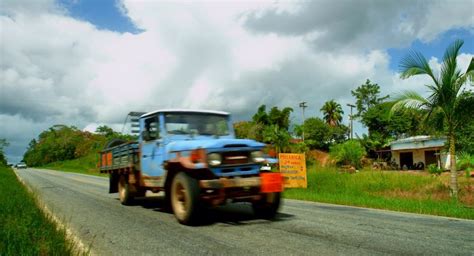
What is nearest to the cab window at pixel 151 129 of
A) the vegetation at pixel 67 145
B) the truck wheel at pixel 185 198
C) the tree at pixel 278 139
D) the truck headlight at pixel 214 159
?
the truck wheel at pixel 185 198

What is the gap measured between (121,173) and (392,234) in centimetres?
823

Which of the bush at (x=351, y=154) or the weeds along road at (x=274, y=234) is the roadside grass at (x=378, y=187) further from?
the bush at (x=351, y=154)

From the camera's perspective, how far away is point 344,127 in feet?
225

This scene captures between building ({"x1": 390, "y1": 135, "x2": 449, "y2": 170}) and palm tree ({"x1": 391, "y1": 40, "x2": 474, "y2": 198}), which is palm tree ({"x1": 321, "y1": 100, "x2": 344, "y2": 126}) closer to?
building ({"x1": 390, "y1": 135, "x2": 449, "y2": 170})

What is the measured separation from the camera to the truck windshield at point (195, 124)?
385 inches

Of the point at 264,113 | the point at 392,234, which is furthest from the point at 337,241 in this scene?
the point at 264,113

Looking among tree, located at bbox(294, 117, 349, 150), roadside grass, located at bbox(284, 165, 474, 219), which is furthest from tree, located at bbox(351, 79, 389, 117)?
roadside grass, located at bbox(284, 165, 474, 219)

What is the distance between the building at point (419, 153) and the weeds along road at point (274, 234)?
1338 inches

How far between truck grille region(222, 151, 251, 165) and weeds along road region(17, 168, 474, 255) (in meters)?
1.17

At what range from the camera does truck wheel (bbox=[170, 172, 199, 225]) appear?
7.90m

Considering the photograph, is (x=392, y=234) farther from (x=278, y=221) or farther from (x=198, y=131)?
(x=198, y=131)

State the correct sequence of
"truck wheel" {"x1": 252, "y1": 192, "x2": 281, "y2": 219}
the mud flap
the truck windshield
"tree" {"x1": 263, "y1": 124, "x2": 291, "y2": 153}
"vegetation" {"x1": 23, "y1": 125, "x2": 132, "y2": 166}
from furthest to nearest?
"vegetation" {"x1": 23, "y1": 125, "x2": 132, "y2": 166} → "tree" {"x1": 263, "y1": 124, "x2": 291, "y2": 153} → the truck windshield → "truck wheel" {"x1": 252, "y1": 192, "x2": 281, "y2": 219} → the mud flap

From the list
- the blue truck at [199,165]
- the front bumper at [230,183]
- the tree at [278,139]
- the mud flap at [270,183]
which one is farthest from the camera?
the tree at [278,139]

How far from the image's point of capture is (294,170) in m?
19.2
